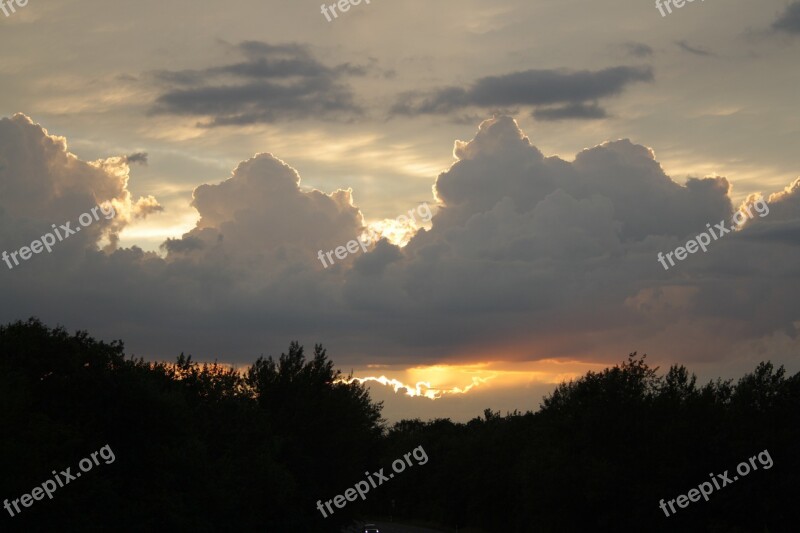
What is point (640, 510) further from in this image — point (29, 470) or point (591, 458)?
point (29, 470)

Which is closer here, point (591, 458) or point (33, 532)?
point (33, 532)

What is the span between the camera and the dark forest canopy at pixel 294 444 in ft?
150

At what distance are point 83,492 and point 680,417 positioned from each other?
47.6 meters

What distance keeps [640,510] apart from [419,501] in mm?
79986

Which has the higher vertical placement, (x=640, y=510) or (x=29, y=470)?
(x=29, y=470)

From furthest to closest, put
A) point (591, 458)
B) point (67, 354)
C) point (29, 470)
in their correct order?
point (591, 458), point (67, 354), point (29, 470)

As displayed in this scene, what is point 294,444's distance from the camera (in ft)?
262

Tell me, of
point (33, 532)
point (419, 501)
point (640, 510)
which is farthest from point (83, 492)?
point (419, 501)

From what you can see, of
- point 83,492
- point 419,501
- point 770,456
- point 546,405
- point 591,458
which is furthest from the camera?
point 419,501

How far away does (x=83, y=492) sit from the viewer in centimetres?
4425

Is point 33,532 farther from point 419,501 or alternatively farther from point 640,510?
point 419,501

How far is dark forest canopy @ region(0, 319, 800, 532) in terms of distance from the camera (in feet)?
150

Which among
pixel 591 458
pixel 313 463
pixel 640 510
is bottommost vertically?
pixel 640 510

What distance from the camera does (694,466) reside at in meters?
73.2
